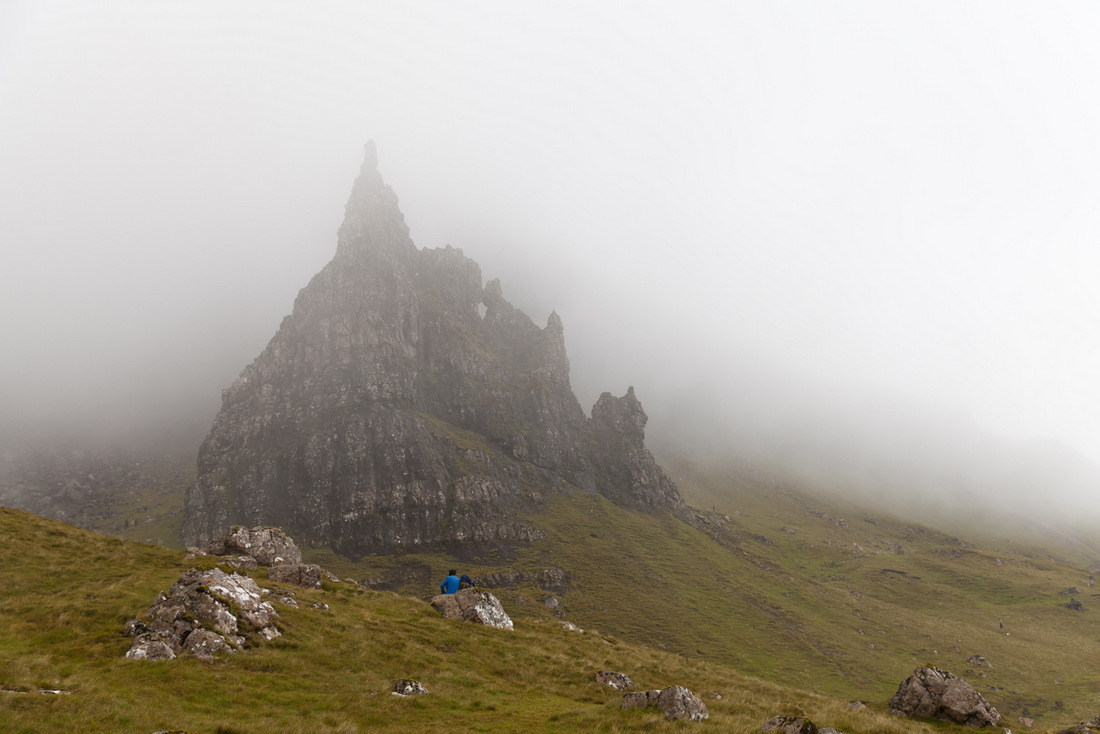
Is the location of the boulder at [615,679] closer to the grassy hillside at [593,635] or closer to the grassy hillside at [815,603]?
the grassy hillside at [593,635]

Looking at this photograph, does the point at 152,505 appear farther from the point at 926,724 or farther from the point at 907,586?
the point at 907,586

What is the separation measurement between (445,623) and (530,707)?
13.6m

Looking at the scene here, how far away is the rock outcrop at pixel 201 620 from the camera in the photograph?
21922mm

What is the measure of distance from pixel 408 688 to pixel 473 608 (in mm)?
15242

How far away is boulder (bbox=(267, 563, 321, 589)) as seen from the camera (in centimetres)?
3741

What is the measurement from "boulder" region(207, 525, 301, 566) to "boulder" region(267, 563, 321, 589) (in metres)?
5.96

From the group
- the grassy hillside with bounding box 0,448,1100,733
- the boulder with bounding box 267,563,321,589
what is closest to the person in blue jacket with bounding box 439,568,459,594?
the grassy hillside with bounding box 0,448,1100,733

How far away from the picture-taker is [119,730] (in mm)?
14438

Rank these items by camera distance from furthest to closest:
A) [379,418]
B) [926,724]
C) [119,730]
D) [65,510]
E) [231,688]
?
[65,510]
[379,418]
[926,724]
[231,688]
[119,730]

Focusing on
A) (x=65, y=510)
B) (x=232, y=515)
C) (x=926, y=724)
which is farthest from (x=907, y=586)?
(x=65, y=510)

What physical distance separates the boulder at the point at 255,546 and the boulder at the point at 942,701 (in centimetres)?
5066

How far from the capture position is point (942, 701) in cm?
2870

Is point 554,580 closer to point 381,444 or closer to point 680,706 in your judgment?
point 381,444

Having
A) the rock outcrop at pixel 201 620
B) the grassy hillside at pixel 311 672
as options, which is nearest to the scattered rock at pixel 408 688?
the grassy hillside at pixel 311 672
